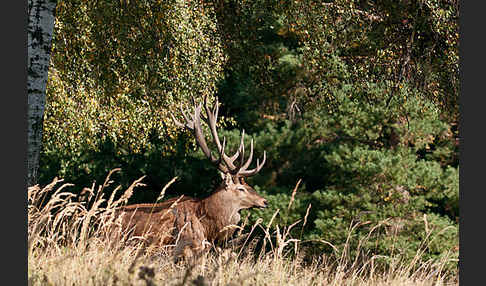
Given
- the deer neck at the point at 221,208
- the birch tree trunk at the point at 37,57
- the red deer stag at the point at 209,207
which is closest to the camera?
the birch tree trunk at the point at 37,57

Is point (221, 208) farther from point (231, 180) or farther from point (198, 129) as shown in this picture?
point (198, 129)

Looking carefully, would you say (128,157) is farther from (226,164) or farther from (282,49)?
(226,164)

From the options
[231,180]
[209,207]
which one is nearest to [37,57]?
[209,207]

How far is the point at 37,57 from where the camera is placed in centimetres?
544

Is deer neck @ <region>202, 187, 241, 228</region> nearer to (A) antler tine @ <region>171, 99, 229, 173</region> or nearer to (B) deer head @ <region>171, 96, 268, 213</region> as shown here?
(B) deer head @ <region>171, 96, 268, 213</region>

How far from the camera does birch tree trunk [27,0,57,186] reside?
17.7 feet

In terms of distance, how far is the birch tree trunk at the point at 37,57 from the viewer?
17.7 ft

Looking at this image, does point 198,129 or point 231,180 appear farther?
point 198,129

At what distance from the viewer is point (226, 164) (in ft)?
28.7

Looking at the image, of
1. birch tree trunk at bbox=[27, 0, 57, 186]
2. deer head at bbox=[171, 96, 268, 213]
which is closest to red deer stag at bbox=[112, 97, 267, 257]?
deer head at bbox=[171, 96, 268, 213]

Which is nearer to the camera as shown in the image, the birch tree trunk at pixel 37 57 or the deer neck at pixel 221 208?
the birch tree trunk at pixel 37 57

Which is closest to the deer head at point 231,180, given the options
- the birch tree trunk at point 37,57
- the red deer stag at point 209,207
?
the red deer stag at point 209,207

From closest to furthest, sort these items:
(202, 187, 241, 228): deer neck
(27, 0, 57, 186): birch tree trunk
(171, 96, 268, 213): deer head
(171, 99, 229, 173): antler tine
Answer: (27, 0, 57, 186): birch tree trunk < (202, 187, 241, 228): deer neck < (171, 96, 268, 213): deer head < (171, 99, 229, 173): antler tine

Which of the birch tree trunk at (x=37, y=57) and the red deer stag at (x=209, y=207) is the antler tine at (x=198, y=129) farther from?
the birch tree trunk at (x=37, y=57)
